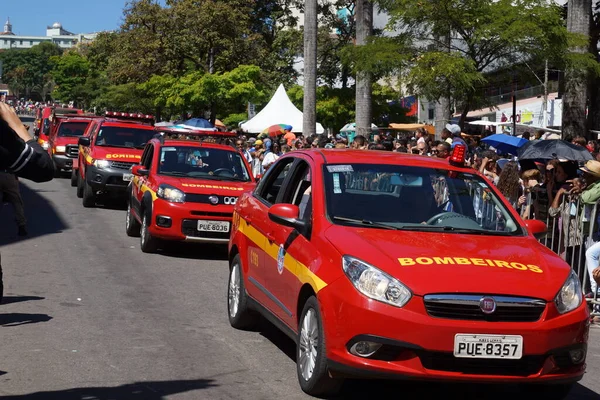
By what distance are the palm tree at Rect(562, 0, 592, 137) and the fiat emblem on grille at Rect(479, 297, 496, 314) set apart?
12.4 m

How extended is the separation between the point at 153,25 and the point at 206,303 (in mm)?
37138

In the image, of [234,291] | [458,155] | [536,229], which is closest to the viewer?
[536,229]

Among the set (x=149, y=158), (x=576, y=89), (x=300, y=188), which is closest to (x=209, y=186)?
(x=149, y=158)

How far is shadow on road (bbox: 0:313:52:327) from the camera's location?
9031mm

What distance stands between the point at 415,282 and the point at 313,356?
1.00 m

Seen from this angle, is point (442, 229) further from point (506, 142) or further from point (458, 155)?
point (506, 142)

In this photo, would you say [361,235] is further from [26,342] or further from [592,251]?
[592,251]

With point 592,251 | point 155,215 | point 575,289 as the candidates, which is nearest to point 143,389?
point 575,289

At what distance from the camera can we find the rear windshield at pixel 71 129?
30594 millimetres

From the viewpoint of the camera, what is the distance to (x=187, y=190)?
14031 mm

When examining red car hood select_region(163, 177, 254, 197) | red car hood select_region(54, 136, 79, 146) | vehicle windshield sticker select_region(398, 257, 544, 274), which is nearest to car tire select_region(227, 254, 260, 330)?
vehicle windshield sticker select_region(398, 257, 544, 274)

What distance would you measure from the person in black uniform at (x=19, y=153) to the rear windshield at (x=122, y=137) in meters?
17.3

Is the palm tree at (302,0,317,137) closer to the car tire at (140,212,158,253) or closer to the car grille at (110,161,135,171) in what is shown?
the car grille at (110,161,135,171)

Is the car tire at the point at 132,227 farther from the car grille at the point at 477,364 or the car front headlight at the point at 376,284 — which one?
the car grille at the point at 477,364
